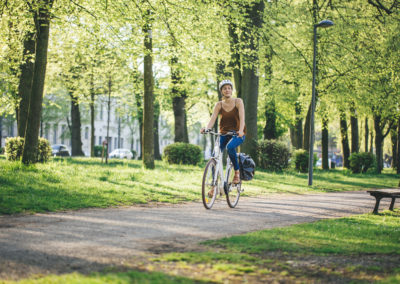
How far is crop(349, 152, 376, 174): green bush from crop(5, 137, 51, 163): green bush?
19201 millimetres

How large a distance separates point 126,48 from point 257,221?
8841 millimetres

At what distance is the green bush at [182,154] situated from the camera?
23.0 metres

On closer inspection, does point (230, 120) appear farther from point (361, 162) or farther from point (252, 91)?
point (361, 162)

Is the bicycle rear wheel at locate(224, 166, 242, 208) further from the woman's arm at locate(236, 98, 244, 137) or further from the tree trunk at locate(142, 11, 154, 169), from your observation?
the tree trunk at locate(142, 11, 154, 169)

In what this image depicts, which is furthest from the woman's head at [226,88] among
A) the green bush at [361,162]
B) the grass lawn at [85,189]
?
the green bush at [361,162]

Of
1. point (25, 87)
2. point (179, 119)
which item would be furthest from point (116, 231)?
point (179, 119)

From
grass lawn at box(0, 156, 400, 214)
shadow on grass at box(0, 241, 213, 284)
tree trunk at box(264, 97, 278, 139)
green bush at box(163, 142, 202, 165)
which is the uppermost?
tree trunk at box(264, 97, 278, 139)

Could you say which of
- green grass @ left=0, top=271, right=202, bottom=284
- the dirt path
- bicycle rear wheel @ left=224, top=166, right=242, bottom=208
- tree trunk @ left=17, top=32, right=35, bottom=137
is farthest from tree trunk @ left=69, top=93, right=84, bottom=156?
green grass @ left=0, top=271, right=202, bottom=284

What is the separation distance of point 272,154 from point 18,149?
38.9 feet

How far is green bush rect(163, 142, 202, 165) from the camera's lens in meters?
23.0

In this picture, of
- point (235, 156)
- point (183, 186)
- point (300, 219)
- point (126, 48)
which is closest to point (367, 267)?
point (300, 219)

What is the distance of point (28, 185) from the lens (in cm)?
959

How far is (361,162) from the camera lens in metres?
27.8

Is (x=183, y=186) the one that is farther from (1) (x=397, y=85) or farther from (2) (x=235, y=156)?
(1) (x=397, y=85)
